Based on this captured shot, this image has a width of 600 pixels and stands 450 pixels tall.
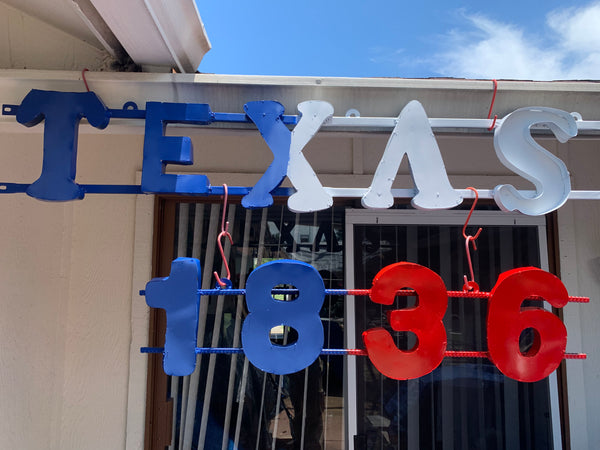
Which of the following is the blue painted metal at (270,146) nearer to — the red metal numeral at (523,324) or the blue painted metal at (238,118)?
the blue painted metal at (238,118)

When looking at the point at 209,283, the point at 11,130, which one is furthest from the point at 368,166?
the point at 11,130

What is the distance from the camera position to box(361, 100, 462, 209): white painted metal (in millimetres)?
1749

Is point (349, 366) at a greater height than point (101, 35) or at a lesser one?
lesser

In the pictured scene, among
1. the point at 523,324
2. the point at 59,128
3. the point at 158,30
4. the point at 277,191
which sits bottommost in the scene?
the point at 523,324

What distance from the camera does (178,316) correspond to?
1.67m

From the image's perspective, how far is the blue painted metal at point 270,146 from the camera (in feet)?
5.69

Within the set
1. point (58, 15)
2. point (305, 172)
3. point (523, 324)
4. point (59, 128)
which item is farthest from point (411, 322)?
point (58, 15)

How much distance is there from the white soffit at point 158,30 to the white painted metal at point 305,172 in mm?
756

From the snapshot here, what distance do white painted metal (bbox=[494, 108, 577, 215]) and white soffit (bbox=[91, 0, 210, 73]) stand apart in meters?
1.51

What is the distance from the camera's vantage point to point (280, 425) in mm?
2604

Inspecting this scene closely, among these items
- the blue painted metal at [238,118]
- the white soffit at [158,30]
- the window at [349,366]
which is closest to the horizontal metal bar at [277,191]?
the blue painted metal at [238,118]

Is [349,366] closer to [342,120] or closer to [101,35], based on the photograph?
[342,120]

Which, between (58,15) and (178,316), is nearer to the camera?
(178,316)

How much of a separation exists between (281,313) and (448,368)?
57.1 inches
